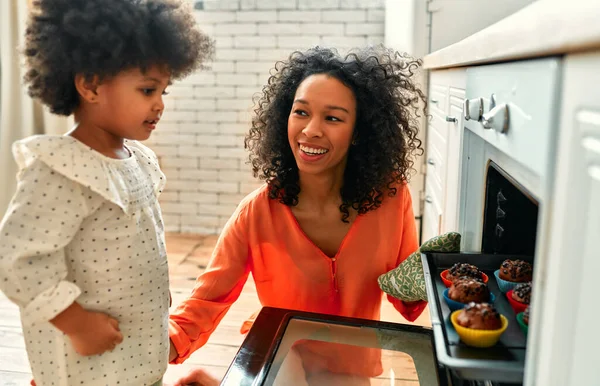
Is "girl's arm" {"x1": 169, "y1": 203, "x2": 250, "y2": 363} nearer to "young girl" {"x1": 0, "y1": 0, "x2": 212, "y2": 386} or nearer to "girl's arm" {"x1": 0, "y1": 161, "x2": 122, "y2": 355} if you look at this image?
"young girl" {"x1": 0, "y1": 0, "x2": 212, "y2": 386}

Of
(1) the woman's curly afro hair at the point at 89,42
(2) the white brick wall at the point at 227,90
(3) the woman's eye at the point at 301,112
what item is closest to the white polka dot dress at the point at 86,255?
(1) the woman's curly afro hair at the point at 89,42

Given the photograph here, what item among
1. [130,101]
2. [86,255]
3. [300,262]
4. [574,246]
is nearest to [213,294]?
[300,262]

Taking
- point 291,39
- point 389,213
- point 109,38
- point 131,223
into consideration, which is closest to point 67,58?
point 109,38

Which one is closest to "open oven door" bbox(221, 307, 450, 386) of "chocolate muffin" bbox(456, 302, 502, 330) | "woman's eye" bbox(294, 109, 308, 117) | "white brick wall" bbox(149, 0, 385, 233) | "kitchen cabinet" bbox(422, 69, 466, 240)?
"chocolate muffin" bbox(456, 302, 502, 330)

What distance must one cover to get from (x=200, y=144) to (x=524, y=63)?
2.94 m

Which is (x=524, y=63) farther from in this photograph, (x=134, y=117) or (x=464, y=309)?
(x=134, y=117)

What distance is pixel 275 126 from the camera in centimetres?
150

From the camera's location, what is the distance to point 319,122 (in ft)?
4.38

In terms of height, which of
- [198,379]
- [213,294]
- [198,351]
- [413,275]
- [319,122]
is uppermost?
[319,122]

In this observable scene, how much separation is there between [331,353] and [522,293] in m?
0.39

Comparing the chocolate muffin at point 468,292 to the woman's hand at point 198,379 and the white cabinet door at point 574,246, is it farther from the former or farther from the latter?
the woman's hand at point 198,379

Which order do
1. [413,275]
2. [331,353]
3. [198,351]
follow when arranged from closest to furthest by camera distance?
[331,353] → [413,275] → [198,351]

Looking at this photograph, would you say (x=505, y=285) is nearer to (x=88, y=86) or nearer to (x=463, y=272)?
(x=463, y=272)

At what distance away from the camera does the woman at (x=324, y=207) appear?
1.35 m
